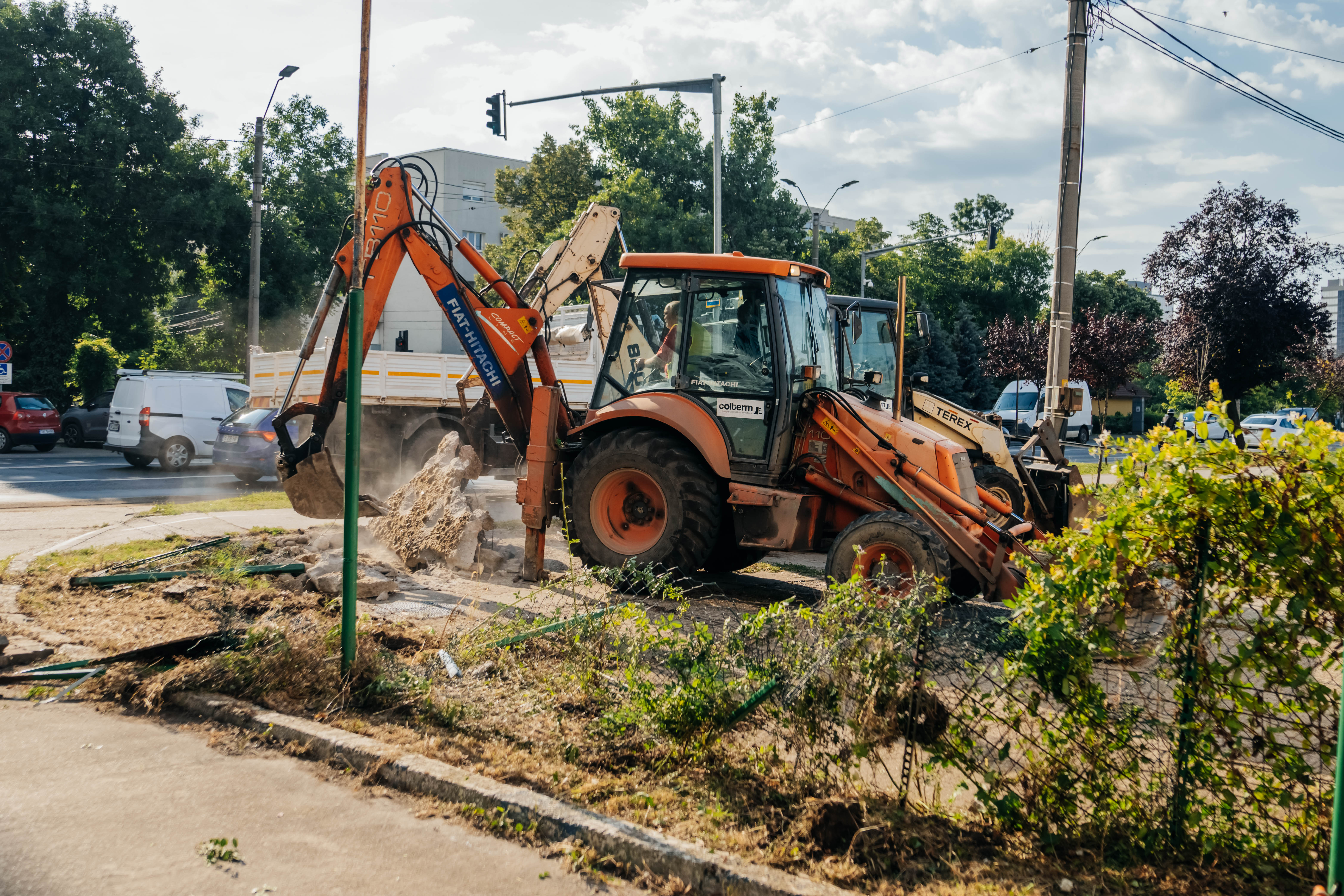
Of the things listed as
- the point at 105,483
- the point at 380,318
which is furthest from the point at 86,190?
the point at 380,318

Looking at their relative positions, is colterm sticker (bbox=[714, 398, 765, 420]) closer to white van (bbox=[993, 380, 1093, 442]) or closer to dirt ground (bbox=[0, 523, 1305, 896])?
dirt ground (bbox=[0, 523, 1305, 896])

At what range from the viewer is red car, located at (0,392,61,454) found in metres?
26.2

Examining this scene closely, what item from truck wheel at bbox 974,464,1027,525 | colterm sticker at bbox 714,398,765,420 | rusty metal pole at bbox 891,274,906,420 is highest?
rusty metal pole at bbox 891,274,906,420

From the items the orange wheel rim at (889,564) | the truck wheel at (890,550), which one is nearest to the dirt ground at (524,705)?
the truck wheel at (890,550)

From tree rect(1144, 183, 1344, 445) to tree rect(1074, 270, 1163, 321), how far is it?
1375 inches

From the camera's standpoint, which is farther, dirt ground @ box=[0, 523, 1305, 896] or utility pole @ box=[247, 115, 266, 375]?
utility pole @ box=[247, 115, 266, 375]

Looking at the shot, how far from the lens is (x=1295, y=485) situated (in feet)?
12.0

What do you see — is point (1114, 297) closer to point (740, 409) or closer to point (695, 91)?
point (695, 91)

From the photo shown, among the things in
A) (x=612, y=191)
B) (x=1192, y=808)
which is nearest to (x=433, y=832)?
(x=1192, y=808)

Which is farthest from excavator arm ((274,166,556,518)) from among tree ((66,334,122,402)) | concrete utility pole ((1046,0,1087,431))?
tree ((66,334,122,402))

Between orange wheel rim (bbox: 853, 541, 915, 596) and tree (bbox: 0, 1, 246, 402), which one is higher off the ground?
tree (bbox: 0, 1, 246, 402)

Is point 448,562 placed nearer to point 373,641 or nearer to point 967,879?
point 373,641

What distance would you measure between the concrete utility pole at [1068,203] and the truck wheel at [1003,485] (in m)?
1.29

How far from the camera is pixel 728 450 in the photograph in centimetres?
855
